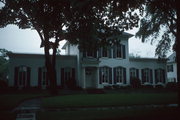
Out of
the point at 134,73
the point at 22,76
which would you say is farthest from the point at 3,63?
the point at 134,73

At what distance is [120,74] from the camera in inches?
1160

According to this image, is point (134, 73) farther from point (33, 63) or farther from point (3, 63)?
point (3, 63)

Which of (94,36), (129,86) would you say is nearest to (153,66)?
(129,86)

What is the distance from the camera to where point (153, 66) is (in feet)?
105

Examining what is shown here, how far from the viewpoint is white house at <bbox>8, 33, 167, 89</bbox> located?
985 inches

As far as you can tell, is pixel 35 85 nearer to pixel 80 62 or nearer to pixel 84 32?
pixel 80 62

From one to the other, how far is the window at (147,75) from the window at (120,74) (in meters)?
3.64

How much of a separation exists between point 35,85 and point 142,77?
17021 millimetres

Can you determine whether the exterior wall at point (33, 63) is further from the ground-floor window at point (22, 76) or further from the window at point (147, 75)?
the window at point (147, 75)

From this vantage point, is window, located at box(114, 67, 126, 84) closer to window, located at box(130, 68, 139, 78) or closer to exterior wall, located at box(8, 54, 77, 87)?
window, located at box(130, 68, 139, 78)

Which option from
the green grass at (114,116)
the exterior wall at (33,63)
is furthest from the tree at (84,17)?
the exterior wall at (33,63)

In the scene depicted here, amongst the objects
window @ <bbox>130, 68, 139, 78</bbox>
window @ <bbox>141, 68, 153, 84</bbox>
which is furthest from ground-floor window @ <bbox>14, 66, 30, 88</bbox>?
window @ <bbox>141, 68, 153, 84</bbox>

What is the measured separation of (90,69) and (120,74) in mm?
4969

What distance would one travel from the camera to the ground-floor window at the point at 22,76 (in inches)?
969
